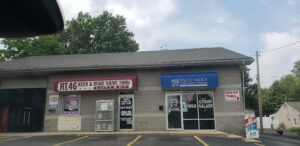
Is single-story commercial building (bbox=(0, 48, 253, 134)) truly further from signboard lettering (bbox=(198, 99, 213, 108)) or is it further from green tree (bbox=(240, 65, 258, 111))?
green tree (bbox=(240, 65, 258, 111))

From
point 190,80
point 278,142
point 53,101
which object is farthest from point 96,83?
point 278,142

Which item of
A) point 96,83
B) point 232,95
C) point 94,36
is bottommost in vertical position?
point 232,95

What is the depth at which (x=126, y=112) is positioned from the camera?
14352 millimetres

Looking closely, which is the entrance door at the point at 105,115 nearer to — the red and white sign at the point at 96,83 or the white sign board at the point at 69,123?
the red and white sign at the point at 96,83

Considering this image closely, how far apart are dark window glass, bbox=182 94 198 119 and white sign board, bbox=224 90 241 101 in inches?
77.0

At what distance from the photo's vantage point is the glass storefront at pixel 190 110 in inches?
537

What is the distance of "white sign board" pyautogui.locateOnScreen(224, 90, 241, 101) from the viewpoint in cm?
1357

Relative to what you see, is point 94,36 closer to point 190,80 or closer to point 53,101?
point 53,101

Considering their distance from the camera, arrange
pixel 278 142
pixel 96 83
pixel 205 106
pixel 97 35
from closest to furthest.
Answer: pixel 278 142 → pixel 205 106 → pixel 96 83 → pixel 97 35

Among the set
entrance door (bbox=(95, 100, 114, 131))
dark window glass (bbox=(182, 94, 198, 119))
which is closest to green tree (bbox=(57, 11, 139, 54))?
entrance door (bbox=(95, 100, 114, 131))

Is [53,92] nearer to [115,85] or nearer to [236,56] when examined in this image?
[115,85]

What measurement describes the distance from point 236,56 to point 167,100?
5.17 metres

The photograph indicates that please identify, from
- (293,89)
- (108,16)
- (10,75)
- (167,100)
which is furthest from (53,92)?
(293,89)

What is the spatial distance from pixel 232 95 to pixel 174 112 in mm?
3752
